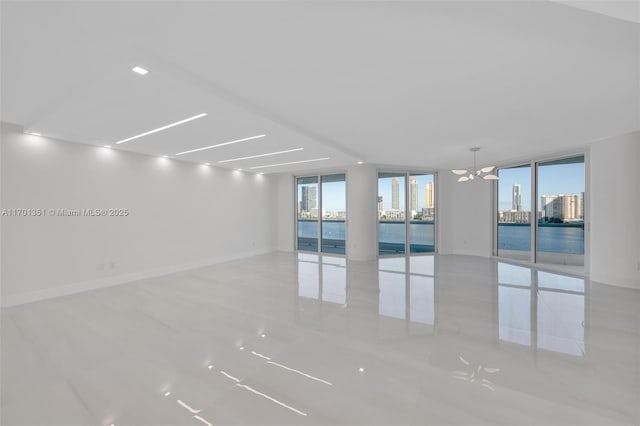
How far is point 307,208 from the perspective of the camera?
995 cm

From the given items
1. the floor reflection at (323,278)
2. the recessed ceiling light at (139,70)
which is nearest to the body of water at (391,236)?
the floor reflection at (323,278)

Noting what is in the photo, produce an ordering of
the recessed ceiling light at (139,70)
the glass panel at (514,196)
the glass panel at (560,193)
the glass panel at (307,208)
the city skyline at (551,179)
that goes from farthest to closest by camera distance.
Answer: the glass panel at (307,208) < the glass panel at (514,196) < the city skyline at (551,179) < the glass panel at (560,193) < the recessed ceiling light at (139,70)

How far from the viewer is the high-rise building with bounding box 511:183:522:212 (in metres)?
7.89

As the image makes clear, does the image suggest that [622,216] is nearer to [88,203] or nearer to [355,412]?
[355,412]

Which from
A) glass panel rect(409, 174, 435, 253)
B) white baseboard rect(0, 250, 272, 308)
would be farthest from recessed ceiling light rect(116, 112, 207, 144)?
glass panel rect(409, 174, 435, 253)

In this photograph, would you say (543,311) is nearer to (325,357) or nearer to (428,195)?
(325,357)

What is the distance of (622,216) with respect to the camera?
5.23 m

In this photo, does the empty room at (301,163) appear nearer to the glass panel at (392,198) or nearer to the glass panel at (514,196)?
the glass panel at (514,196)

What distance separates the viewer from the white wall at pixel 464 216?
8508 millimetres

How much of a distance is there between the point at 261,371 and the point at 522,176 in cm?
886

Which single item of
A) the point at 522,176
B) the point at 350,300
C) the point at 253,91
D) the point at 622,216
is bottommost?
the point at 350,300

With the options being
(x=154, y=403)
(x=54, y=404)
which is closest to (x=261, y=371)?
(x=154, y=403)

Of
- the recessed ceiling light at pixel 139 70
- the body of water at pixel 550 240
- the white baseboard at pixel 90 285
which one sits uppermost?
the recessed ceiling light at pixel 139 70

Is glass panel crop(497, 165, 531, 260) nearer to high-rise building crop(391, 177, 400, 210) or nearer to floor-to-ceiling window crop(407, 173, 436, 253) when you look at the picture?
floor-to-ceiling window crop(407, 173, 436, 253)
